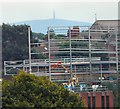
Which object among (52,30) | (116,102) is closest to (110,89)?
(116,102)

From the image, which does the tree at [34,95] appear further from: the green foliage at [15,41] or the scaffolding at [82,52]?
the green foliage at [15,41]

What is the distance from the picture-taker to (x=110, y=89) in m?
11.5

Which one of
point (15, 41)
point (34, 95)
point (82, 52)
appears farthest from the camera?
point (15, 41)

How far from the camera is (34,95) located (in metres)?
7.29

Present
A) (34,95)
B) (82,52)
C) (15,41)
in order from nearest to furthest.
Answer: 1. (34,95)
2. (82,52)
3. (15,41)

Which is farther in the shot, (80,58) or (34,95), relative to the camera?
(80,58)

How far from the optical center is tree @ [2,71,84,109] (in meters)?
7.14

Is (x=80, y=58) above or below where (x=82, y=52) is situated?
below

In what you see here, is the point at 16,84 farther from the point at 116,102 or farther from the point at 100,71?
the point at 100,71

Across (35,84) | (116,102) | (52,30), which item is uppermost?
(52,30)

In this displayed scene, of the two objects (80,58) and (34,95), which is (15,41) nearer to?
(80,58)

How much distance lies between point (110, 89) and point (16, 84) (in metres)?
4.68

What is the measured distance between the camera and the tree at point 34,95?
7145 mm

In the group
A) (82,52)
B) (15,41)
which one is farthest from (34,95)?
(15,41)
